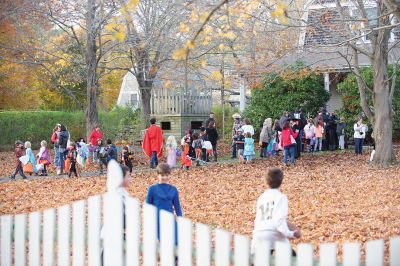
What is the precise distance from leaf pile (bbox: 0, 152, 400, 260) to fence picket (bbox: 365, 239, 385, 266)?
592 centimetres

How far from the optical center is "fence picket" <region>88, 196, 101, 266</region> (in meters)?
5.49

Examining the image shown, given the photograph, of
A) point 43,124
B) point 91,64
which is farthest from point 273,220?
point 43,124

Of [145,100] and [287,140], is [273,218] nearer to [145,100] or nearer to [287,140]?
[287,140]

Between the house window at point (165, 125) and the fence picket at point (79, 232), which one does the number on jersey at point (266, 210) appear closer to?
the fence picket at point (79, 232)

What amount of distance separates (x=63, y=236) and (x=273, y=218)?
196 cm

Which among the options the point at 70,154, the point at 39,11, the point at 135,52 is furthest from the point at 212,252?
the point at 135,52

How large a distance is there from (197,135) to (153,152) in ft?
6.47

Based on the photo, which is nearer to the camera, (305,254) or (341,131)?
(305,254)

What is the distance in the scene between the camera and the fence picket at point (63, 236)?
5.69 meters

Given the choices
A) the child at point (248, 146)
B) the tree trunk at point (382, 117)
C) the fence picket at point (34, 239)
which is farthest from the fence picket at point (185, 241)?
the child at point (248, 146)

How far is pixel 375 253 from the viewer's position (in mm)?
4086

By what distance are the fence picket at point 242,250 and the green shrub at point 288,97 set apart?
26.4 m

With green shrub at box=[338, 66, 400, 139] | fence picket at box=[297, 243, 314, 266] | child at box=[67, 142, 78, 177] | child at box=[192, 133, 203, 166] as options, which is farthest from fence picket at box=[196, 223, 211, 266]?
green shrub at box=[338, 66, 400, 139]

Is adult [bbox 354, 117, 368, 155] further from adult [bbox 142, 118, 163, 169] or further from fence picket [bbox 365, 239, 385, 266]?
fence picket [bbox 365, 239, 385, 266]
